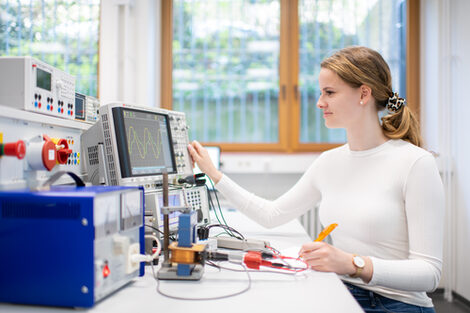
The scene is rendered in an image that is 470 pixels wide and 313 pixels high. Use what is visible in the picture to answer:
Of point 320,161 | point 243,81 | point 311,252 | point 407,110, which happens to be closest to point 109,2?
point 243,81

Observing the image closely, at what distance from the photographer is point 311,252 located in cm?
96

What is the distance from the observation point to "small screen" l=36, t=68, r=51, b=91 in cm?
90

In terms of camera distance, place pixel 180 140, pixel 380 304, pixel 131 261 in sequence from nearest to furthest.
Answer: pixel 131 261 → pixel 380 304 → pixel 180 140

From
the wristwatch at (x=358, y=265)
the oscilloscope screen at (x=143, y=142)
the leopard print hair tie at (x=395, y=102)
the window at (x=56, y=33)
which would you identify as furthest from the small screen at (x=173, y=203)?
the window at (x=56, y=33)

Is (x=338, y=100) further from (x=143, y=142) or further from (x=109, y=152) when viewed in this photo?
(x=109, y=152)

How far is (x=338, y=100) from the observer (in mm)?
1240

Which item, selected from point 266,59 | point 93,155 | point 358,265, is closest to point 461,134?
point 266,59

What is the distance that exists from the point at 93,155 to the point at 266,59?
2099 millimetres

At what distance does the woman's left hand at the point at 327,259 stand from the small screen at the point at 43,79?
0.86 metres

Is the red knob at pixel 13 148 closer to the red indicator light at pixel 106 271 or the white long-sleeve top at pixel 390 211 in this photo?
the red indicator light at pixel 106 271

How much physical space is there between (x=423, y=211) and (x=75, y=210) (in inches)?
37.9

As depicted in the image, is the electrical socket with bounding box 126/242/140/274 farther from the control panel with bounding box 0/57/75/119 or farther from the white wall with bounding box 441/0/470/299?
the white wall with bounding box 441/0/470/299

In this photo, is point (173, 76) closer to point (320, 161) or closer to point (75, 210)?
point (320, 161)

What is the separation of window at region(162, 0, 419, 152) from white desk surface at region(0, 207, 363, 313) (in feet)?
6.78
